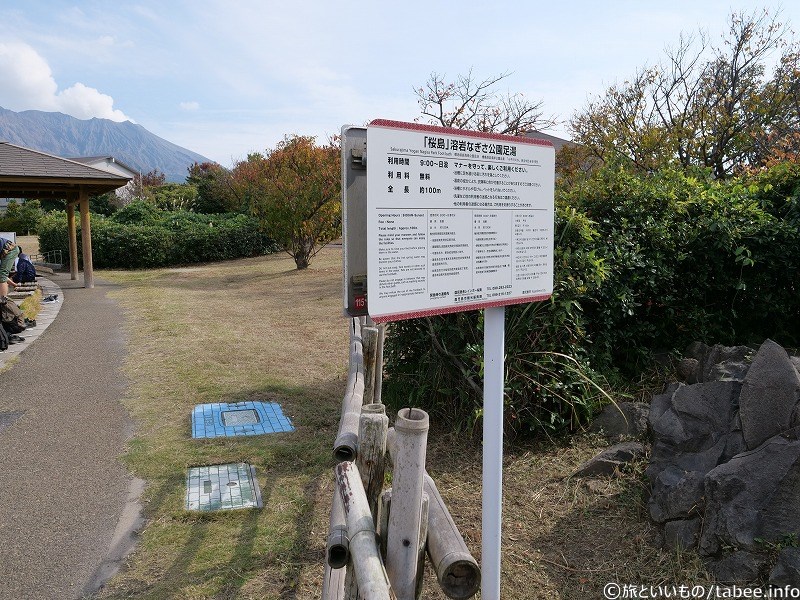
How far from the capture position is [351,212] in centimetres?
215

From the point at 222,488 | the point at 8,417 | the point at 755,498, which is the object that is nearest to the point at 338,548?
the point at 755,498

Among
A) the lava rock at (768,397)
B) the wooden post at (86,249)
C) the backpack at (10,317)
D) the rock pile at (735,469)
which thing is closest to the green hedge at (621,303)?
the rock pile at (735,469)

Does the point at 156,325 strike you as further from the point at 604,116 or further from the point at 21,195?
the point at 604,116

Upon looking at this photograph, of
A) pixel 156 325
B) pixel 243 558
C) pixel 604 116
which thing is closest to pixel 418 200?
pixel 243 558

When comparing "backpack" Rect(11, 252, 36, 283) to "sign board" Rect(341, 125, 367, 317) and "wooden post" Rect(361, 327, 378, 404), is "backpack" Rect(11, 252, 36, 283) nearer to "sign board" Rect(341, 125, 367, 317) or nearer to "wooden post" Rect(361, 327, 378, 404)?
"wooden post" Rect(361, 327, 378, 404)

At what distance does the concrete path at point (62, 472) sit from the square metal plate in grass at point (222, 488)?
38 cm

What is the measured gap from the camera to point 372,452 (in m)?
2.56

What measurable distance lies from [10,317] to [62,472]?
5719mm

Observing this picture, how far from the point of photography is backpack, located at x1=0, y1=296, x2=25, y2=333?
8992 mm

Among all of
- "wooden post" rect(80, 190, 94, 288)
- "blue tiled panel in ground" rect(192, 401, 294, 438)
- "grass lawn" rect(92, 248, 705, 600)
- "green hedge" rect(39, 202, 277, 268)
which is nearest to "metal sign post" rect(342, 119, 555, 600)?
"grass lawn" rect(92, 248, 705, 600)

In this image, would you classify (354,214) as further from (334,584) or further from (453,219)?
(334,584)

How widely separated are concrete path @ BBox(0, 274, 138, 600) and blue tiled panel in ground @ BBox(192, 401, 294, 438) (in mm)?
636

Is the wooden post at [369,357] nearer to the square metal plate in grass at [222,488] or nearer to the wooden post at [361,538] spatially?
the square metal plate in grass at [222,488]

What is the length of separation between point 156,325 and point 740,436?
9075 mm
